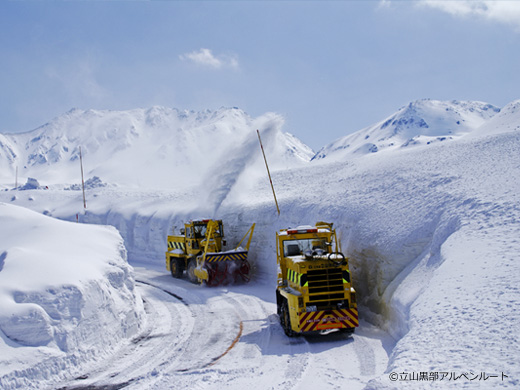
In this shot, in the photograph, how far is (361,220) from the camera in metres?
16.1

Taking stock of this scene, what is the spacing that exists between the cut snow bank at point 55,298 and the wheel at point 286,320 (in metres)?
4.13

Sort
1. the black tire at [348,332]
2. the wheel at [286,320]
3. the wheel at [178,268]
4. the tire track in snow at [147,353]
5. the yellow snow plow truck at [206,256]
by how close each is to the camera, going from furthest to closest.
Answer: the wheel at [178,268]
the yellow snow plow truck at [206,256]
the wheel at [286,320]
the black tire at [348,332]
the tire track in snow at [147,353]

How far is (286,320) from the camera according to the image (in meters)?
11.7

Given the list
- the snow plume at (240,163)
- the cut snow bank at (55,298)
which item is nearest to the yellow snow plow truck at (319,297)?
the cut snow bank at (55,298)

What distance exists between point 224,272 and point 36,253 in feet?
34.6

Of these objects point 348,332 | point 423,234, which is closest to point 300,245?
point 348,332

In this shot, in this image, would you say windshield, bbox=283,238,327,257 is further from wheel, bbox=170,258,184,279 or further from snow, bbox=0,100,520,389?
wheel, bbox=170,258,184,279

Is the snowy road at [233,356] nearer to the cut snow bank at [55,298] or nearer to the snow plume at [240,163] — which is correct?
the cut snow bank at [55,298]

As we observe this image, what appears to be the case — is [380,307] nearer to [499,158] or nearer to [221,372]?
[221,372]

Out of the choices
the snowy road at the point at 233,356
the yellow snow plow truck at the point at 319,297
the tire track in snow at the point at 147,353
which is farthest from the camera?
the yellow snow plow truck at the point at 319,297

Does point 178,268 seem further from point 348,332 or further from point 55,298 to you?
point 55,298

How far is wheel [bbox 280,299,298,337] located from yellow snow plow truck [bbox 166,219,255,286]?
25.7 feet

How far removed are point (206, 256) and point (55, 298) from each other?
1108 centimetres

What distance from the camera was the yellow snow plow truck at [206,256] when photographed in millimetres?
19828
